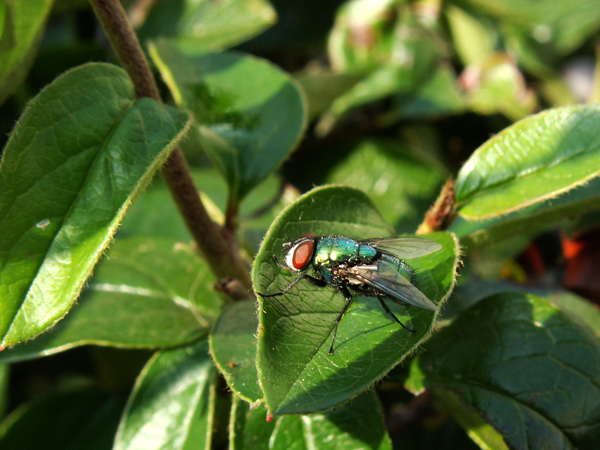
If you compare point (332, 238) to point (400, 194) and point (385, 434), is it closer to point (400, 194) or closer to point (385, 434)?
point (385, 434)

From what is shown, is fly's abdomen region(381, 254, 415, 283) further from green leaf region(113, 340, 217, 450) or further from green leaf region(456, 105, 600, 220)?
green leaf region(113, 340, 217, 450)

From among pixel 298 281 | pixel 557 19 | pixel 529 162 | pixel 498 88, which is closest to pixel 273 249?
pixel 298 281

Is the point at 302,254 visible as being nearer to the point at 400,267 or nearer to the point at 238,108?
the point at 400,267

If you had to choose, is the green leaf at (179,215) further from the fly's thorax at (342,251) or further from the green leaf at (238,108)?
the fly's thorax at (342,251)

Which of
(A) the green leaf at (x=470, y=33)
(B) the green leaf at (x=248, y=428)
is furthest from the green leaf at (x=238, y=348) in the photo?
(A) the green leaf at (x=470, y=33)

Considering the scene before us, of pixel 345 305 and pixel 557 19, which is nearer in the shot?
pixel 345 305

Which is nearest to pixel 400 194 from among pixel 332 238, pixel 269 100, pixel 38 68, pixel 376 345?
pixel 269 100

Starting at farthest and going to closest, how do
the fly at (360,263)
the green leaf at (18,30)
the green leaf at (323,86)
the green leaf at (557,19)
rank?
1. the green leaf at (557,19)
2. the green leaf at (323,86)
3. the green leaf at (18,30)
4. the fly at (360,263)
